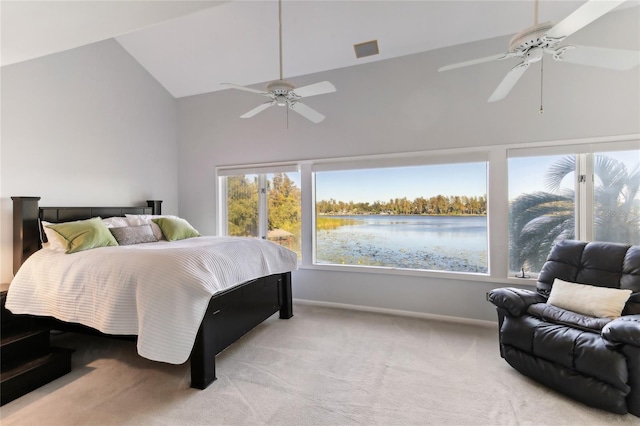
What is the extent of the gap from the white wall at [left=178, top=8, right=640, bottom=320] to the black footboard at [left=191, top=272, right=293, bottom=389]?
72 centimetres

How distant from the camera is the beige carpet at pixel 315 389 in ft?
5.93

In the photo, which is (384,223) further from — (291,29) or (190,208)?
(190,208)

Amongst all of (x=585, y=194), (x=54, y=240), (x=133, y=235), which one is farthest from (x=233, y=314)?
(x=585, y=194)

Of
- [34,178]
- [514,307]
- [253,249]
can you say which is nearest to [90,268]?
[253,249]

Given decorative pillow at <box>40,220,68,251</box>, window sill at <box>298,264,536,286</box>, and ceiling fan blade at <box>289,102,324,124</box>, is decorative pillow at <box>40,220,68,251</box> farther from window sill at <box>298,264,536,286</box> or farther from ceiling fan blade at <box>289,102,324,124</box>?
window sill at <box>298,264,536,286</box>

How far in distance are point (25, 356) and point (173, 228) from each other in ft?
5.43

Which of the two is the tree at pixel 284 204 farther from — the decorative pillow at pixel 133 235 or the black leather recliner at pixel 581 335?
the black leather recliner at pixel 581 335

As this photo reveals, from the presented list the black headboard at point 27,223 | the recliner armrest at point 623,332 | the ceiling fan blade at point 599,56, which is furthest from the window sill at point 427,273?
the black headboard at point 27,223

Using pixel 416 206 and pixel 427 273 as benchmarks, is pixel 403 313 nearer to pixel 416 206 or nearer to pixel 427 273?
pixel 427 273

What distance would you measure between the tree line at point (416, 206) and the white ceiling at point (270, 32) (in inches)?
63.4

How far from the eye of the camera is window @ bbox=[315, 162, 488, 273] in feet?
11.0

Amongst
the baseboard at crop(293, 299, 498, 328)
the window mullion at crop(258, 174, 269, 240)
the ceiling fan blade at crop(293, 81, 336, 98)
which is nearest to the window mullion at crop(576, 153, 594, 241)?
the baseboard at crop(293, 299, 498, 328)

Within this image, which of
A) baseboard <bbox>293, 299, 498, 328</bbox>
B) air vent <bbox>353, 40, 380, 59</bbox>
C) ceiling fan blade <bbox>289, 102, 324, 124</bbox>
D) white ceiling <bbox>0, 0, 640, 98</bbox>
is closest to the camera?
white ceiling <bbox>0, 0, 640, 98</bbox>

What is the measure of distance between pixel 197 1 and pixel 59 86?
2.76 meters
